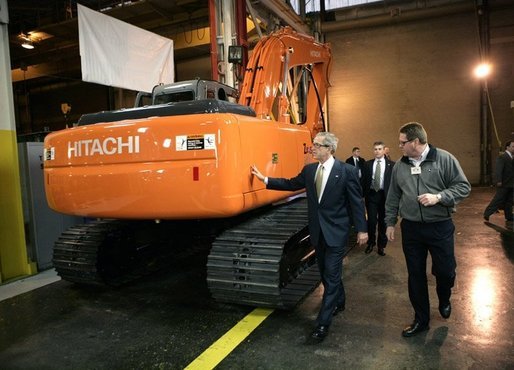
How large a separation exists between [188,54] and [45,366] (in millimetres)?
13412

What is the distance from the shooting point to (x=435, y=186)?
332cm

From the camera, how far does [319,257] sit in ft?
12.0

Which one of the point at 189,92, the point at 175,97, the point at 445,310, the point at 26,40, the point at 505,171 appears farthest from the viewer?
the point at 26,40

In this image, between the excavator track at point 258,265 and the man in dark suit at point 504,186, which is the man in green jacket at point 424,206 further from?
the man in dark suit at point 504,186

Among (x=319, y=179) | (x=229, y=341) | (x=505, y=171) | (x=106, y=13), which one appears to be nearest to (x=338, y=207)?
(x=319, y=179)

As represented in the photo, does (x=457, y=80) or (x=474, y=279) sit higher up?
(x=457, y=80)

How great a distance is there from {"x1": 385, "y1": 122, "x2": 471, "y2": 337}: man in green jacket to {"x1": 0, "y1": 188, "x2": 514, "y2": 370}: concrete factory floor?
1.19 ft

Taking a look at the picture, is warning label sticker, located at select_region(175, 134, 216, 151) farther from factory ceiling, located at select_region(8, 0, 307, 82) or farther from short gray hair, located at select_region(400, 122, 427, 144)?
factory ceiling, located at select_region(8, 0, 307, 82)

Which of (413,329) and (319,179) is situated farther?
(319,179)

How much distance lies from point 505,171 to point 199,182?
7.11 metres

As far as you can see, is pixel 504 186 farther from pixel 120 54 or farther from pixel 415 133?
pixel 120 54

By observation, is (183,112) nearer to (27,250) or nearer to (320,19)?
(27,250)

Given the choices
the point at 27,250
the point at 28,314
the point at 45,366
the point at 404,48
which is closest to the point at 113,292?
the point at 28,314

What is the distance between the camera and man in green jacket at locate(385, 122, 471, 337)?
328 cm
